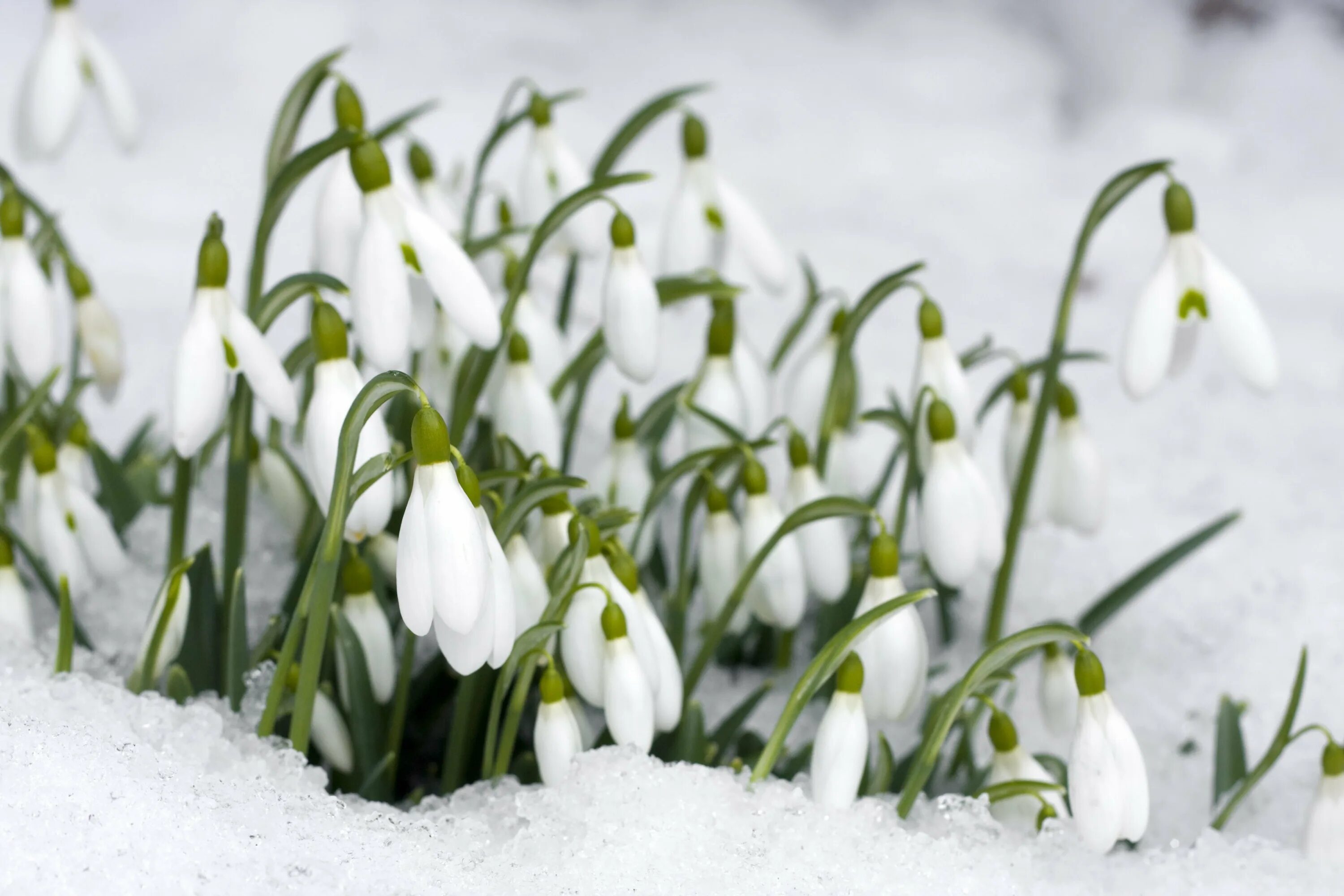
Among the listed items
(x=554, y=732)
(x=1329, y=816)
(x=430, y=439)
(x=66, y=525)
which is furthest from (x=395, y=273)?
(x=1329, y=816)

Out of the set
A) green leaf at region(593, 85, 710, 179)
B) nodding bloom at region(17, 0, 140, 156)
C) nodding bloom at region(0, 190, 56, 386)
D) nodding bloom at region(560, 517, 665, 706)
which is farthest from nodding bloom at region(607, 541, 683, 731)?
nodding bloom at region(17, 0, 140, 156)

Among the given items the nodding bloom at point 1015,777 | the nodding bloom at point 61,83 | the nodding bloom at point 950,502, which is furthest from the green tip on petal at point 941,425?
the nodding bloom at point 61,83

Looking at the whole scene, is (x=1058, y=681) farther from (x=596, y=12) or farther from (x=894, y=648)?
(x=596, y=12)

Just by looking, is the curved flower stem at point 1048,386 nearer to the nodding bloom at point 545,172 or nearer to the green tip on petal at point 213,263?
the nodding bloom at point 545,172

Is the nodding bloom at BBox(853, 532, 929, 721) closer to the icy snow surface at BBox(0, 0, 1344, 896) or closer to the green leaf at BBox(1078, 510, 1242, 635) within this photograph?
the icy snow surface at BBox(0, 0, 1344, 896)

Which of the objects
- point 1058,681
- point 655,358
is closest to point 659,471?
point 655,358

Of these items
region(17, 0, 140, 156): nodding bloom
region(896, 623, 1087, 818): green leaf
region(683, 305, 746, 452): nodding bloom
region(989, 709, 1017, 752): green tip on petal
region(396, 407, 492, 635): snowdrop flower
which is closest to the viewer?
region(396, 407, 492, 635): snowdrop flower
